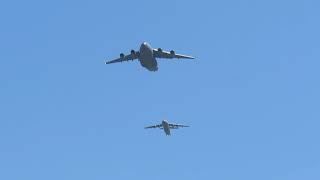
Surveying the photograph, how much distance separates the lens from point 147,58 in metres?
160

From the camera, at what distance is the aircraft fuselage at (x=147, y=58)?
159500mm

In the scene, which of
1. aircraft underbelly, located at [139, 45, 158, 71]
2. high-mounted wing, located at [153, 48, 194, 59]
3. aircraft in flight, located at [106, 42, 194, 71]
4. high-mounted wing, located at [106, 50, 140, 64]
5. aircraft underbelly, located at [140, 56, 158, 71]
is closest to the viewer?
aircraft in flight, located at [106, 42, 194, 71]

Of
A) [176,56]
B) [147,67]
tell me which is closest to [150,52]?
[147,67]

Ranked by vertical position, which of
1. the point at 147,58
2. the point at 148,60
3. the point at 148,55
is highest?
the point at 148,55

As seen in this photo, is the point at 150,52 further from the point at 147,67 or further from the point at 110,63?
the point at 110,63

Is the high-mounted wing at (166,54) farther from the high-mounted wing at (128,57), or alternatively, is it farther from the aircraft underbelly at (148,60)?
the aircraft underbelly at (148,60)

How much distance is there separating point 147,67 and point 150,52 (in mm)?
3398

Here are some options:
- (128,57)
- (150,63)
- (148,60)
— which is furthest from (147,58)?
(128,57)

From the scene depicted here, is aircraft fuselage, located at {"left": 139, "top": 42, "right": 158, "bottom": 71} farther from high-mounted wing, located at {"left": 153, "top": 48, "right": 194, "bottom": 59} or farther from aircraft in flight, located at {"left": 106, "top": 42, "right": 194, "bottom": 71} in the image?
high-mounted wing, located at {"left": 153, "top": 48, "right": 194, "bottom": 59}

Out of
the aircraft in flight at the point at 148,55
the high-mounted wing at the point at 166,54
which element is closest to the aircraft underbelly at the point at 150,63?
the aircraft in flight at the point at 148,55

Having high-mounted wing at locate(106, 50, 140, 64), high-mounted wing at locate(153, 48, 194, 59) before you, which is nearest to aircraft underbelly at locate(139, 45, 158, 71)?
high-mounted wing at locate(153, 48, 194, 59)

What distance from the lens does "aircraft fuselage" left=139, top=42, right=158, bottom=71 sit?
523 ft

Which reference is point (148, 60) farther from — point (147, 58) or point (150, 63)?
point (150, 63)

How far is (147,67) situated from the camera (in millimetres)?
161625
